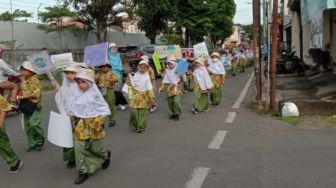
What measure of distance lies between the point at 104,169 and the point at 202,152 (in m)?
1.65

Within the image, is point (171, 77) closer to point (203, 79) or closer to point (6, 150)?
point (203, 79)

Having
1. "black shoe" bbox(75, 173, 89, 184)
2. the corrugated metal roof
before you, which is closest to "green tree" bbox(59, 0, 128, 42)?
the corrugated metal roof

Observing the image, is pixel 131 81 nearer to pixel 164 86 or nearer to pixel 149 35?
pixel 164 86

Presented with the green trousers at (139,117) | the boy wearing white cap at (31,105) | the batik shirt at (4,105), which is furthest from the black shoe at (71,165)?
the green trousers at (139,117)

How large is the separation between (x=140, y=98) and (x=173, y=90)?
5.87 feet

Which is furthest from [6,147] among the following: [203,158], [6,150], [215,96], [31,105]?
[215,96]

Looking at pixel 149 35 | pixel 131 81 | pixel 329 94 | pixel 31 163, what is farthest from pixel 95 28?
pixel 31 163

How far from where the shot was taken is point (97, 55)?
10617 mm

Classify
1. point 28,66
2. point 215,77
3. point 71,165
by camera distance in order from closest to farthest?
point 71,165 → point 28,66 → point 215,77

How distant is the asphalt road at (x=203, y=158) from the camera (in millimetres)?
6461

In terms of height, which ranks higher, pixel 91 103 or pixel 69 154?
pixel 91 103

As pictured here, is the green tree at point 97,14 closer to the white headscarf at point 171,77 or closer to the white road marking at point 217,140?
the white headscarf at point 171,77

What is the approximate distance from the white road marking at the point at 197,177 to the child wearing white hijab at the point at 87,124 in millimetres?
1198

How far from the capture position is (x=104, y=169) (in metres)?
7.13
